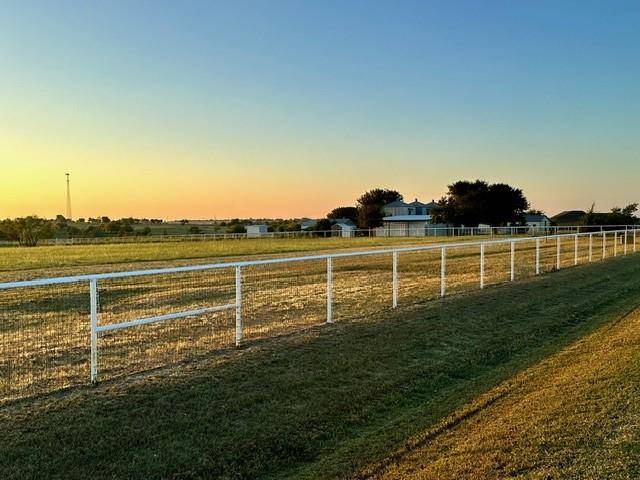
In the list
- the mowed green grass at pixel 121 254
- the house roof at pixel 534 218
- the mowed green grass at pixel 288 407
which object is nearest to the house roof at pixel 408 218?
the house roof at pixel 534 218

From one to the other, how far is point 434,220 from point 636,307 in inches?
2805

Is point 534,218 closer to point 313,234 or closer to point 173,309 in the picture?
point 313,234

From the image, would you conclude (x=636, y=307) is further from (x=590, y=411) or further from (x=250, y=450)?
(x=250, y=450)

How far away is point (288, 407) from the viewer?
605 centimetres

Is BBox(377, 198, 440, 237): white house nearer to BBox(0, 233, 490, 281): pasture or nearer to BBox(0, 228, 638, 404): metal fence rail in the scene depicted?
BBox(0, 233, 490, 281): pasture

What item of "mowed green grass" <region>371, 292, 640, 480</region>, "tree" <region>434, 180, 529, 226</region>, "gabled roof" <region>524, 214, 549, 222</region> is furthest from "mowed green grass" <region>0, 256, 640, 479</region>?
"gabled roof" <region>524, 214, 549, 222</region>

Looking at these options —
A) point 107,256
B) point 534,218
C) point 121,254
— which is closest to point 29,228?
point 121,254

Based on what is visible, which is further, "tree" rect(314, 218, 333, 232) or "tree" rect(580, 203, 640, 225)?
"tree" rect(314, 218, 333, 232)

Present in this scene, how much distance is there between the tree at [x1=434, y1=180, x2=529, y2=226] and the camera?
79.0m

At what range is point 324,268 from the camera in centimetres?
2142

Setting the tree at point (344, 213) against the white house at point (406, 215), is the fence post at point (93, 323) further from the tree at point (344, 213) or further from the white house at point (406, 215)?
the tree at point (344, 213)

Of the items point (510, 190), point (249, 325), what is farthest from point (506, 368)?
point (510, 190)

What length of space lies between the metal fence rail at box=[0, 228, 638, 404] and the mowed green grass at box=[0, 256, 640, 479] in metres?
0.68

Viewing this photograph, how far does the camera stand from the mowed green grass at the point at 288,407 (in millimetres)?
4715
